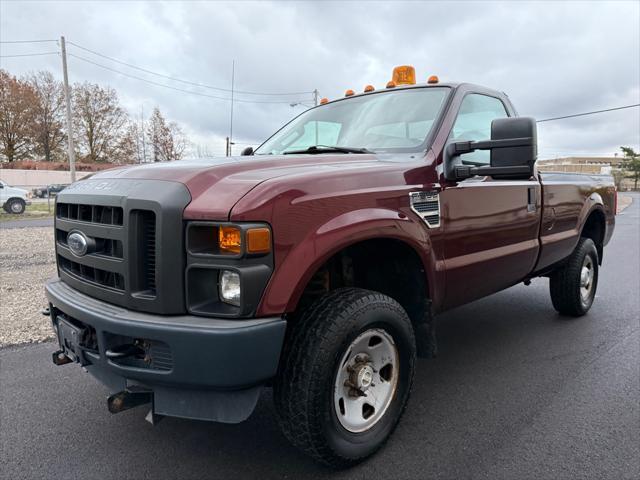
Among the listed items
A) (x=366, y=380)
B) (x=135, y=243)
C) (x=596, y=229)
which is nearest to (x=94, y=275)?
(x=135, y=243)

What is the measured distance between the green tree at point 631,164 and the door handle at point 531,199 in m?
75.4

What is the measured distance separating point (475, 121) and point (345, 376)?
2073 mm

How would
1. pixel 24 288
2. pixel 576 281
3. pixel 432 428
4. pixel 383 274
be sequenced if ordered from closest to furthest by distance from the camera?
1. pixel 432 428
2. pixel 383 274
3. pixel 576 281
4. pixel 24 288

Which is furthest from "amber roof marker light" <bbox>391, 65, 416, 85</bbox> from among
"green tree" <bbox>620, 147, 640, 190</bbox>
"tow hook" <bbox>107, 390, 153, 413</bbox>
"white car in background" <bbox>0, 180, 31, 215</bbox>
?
"green tree" <bbox>620, 147, 640, 190</bbox>

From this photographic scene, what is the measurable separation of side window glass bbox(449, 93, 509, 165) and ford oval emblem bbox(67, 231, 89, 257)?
2.15 m

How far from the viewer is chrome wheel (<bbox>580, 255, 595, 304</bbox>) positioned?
15.4 feet

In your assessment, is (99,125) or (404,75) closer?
(404,75)

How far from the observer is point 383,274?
2764 mm

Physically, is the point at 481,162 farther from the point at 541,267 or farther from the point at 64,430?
the point at 64,430

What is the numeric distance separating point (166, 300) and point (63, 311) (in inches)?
30.1

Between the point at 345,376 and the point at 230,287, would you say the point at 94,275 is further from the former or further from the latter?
the point at 345,376

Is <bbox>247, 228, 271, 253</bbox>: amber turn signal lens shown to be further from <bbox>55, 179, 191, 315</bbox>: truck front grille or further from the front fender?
<bbox>55, 179, 191, 315</bbox>: truck front grille

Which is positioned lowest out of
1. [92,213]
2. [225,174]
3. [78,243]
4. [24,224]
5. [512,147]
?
[24,224]

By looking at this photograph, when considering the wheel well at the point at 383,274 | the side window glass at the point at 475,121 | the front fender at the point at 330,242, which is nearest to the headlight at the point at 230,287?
the front fender at the point at 330,242
